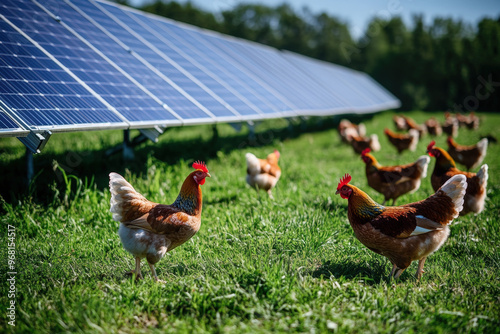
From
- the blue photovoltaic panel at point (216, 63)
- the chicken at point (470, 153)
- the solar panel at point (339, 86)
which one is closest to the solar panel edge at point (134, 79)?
the blue photovoltaic panel at point (216, 63)

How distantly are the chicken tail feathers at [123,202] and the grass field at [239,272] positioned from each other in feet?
1.84

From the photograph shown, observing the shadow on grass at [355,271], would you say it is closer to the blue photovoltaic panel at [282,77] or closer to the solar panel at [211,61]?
the solar panel at [211,61]

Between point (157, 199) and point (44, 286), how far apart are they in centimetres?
219

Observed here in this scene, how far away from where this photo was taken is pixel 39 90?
4562 mm

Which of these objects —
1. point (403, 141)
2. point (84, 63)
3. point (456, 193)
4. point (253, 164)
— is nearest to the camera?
point (456, 193)

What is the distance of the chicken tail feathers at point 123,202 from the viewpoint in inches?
116

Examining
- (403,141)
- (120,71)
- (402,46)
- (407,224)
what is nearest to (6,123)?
(120,71)

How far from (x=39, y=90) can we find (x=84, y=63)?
133 cm

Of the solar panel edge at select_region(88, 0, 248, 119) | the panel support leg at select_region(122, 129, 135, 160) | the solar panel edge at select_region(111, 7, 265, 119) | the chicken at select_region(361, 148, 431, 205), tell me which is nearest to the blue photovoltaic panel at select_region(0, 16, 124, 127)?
the panel support leg at select_region(122, 129, 135, 160)

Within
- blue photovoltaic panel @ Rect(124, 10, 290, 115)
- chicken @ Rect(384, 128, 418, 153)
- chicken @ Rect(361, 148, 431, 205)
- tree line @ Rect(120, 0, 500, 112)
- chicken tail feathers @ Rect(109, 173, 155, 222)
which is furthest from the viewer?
tree line @ Rect(120, 0, 500, 112)

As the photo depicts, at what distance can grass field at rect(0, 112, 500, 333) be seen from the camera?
258 centimetres

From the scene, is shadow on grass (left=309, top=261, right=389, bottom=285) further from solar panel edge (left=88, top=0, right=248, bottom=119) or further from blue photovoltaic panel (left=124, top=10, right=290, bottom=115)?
blue photovoltaic panel (left=124, top=10, right=290, bottom=115)

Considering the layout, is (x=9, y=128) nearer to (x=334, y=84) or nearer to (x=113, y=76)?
(x=113, y=76)

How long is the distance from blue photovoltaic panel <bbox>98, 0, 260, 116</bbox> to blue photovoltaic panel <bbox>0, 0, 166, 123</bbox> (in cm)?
207
